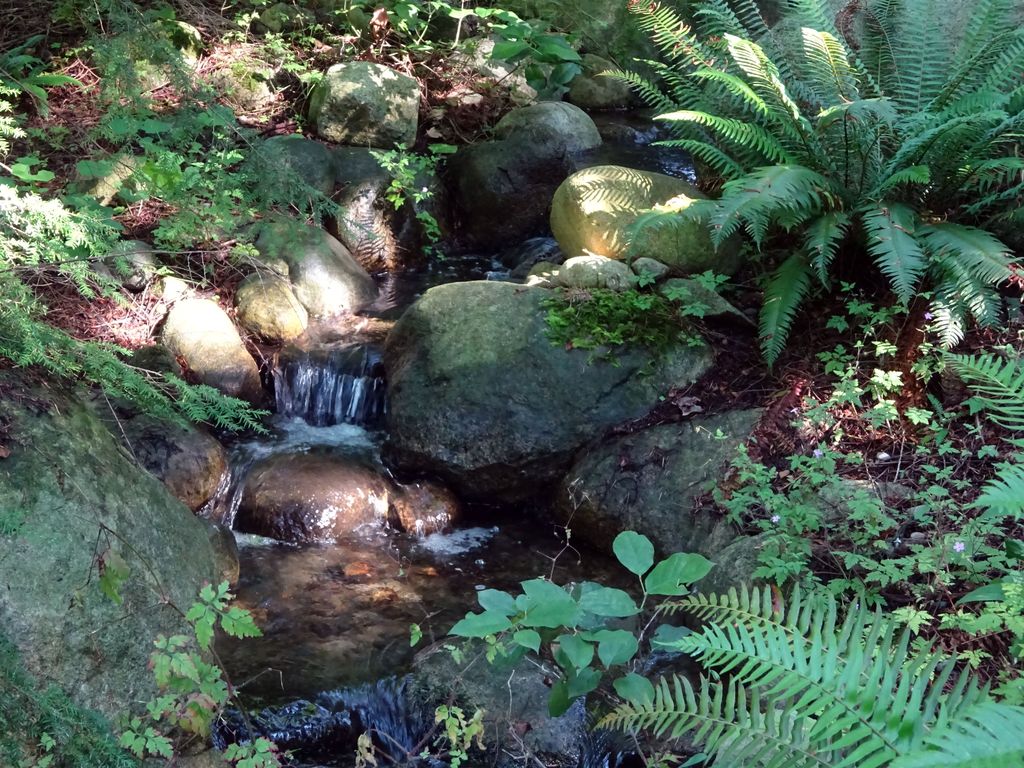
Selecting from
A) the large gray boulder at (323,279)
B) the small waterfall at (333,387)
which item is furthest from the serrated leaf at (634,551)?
the large gray boulder at (323,279)

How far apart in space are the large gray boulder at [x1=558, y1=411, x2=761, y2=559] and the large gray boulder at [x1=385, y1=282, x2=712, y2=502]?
19 cm

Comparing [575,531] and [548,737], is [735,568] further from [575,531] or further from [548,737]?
[575,531]

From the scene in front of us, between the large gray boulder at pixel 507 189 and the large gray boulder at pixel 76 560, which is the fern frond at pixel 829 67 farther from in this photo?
the large gray boulder at pixel 76 560

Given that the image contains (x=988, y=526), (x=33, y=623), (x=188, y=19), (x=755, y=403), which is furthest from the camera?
(x=188, y=19)

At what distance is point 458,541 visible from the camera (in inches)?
188

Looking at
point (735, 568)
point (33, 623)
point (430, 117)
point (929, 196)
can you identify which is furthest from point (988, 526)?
point (430, 117)

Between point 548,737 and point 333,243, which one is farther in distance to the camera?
point 333,243

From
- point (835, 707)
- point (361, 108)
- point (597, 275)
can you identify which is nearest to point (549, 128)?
point (361, 108)

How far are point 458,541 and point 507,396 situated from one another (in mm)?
846

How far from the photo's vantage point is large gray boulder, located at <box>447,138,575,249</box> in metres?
7.52

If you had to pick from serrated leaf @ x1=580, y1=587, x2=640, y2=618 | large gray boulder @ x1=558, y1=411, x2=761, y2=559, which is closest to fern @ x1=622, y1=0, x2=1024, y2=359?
large gray boulder @ x1=558, y1=411, x2=761, y2=559

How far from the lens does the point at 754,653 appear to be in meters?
1.76

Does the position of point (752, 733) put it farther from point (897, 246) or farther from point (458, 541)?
point (458, 541)

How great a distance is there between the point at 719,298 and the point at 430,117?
4.15 m
